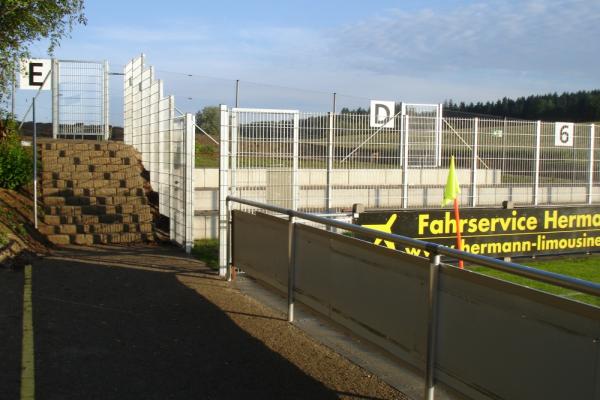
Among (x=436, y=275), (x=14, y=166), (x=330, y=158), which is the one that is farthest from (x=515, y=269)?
(x=14, y=166)

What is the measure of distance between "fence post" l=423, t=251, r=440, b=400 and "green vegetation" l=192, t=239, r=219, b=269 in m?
6.42

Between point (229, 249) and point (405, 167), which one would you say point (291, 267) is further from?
point (405, 167)

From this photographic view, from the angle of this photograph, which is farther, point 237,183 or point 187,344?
point 237,183

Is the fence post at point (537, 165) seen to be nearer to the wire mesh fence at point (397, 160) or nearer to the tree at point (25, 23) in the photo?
the wire mesh fence at point (397, 160)

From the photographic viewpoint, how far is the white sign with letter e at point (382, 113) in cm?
1241

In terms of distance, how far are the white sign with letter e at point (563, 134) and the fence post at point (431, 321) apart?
35.8 ft

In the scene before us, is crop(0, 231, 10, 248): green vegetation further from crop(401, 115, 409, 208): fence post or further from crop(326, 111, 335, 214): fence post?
crop(401, 115, 409, 208): fence post

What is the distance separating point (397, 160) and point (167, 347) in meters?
7.42

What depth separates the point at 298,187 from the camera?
11.2 metres

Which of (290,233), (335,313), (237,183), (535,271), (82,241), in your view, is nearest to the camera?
(535,271)

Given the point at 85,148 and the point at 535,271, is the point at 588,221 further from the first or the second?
the point at 85,148

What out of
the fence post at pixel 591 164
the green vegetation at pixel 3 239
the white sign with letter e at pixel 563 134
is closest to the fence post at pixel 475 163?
the white sign with letter e at pixel 563 134

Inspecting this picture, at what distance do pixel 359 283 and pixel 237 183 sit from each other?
5.00 m

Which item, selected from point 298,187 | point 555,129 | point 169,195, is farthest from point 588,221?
point 169,195
